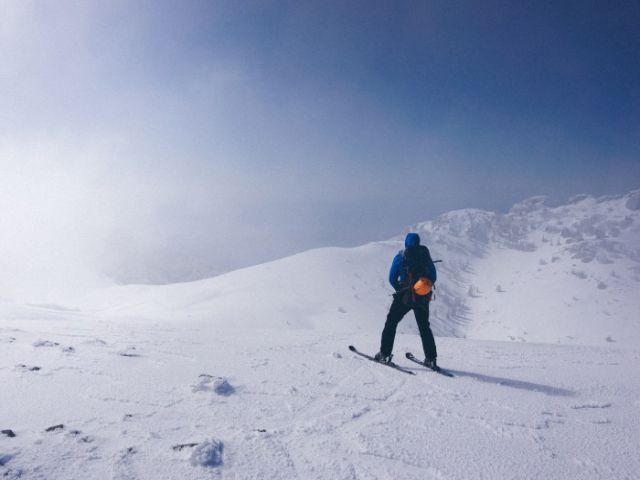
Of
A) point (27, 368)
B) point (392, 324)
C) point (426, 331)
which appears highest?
point (392, 324)

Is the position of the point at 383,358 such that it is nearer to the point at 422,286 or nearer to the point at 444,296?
the point at 422,286

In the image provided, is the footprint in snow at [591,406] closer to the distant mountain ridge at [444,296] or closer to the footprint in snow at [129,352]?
the footprint in snow at [129,352]

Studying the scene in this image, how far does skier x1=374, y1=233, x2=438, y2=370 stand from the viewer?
7059 millimetres

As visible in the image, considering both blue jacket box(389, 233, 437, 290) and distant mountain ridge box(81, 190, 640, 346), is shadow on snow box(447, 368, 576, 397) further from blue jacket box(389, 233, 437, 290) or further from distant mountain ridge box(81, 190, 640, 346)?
distant mountain ridge box(81, 190, 640, 346)

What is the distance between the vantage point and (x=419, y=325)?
730 cm

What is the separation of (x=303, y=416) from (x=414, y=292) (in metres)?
3.65

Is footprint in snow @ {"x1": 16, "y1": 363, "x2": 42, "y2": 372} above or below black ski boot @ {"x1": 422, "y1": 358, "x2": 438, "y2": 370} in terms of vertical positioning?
below

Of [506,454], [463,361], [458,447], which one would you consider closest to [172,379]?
[458,447]

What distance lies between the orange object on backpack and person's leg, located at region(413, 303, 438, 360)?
324 millimetres

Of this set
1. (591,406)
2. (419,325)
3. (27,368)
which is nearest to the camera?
(591,406)

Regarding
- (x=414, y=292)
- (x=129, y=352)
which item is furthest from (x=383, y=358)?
(x=129, y=352)

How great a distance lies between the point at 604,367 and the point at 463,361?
3171 mm

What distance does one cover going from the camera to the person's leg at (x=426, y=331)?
23.2 ft

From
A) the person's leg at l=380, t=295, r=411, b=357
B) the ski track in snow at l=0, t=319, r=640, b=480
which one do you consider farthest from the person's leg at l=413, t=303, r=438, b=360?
the ski track in snow at l=0, t=319, r=640, b=480
